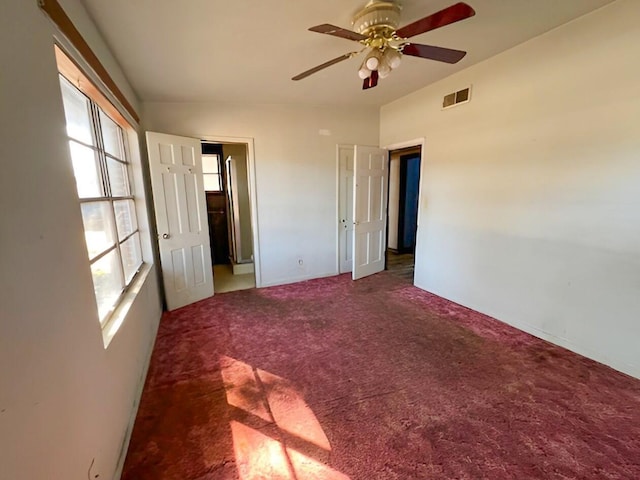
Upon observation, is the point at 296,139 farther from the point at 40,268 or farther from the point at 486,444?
the point at 486,444

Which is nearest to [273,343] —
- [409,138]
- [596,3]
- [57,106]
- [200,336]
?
[200,336]

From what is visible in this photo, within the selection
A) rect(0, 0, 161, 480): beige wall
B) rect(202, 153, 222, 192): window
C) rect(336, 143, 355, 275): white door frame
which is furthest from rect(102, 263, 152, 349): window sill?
rect(202, 153, 222, 192): window

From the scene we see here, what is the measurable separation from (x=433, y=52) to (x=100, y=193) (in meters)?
2.45

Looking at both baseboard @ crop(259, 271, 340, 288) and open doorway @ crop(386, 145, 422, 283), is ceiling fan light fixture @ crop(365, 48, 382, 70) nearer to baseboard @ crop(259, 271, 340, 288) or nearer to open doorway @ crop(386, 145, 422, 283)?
baseboard @ crop(259, 271, 340, 288)

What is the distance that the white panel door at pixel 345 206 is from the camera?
4246 mm

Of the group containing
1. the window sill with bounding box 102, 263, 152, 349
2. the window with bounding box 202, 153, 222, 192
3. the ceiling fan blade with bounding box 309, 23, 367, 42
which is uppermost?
the ceiling fan blade with bounding box 309, 23, 367, 42

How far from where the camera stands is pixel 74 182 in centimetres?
125

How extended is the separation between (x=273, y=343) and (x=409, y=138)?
10.1 feet

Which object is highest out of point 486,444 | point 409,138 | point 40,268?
point 409,138

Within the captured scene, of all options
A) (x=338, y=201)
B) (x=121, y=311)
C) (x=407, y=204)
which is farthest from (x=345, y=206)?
(x=121, y=311)

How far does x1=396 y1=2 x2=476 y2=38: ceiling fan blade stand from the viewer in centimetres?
140

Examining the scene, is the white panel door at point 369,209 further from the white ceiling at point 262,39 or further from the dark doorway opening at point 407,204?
the dark doorway opening at point 407,204

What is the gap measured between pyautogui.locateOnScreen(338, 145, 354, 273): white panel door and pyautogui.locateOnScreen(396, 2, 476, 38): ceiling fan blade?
249cm

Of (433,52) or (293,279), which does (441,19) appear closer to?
(433,52)
